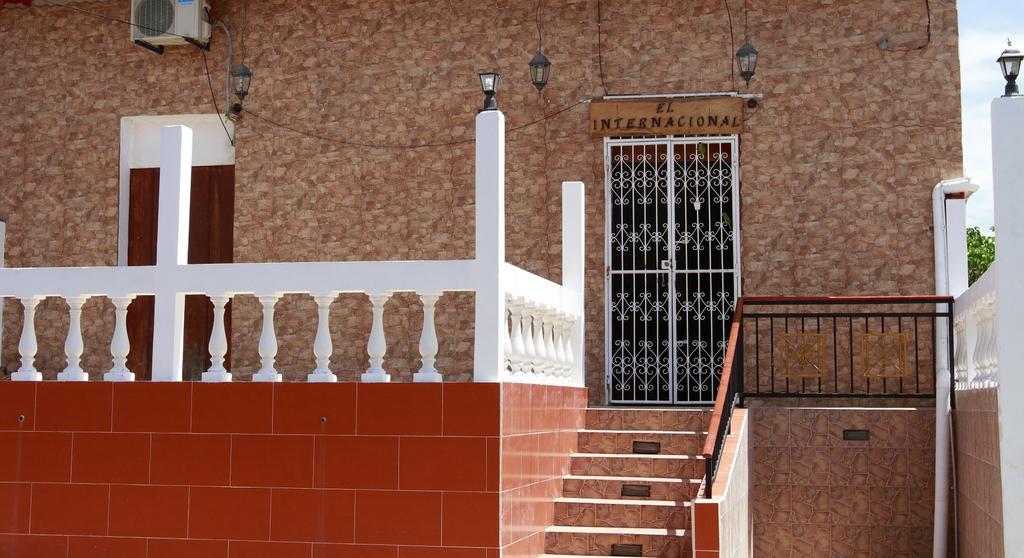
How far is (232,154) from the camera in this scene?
11.9m

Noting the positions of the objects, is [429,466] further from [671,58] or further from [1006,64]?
[671,58]

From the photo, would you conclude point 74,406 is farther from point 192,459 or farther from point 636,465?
point 636,465

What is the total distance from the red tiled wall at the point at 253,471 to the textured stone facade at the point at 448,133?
14.9 ft

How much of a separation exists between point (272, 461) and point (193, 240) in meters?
5.91

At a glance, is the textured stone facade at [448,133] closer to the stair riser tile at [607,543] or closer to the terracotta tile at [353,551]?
the stair riser tile at [607,543]

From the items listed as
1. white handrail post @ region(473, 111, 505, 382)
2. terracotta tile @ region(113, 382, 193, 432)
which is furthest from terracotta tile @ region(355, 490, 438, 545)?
terracotta tile @ region(113, 382, 193, 432)

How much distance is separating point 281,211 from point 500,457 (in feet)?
19.4

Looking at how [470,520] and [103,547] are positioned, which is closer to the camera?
[470,520]

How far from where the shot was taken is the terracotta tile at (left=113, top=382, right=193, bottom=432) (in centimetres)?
661

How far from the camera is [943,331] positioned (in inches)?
366

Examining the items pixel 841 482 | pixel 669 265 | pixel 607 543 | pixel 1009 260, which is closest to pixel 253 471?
pixel 607 543

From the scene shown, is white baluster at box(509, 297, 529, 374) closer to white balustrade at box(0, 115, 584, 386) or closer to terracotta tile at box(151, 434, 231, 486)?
white balustrade at box(0, 115, 584, 386)

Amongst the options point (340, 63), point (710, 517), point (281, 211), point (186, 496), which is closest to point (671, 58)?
point (340, 63)

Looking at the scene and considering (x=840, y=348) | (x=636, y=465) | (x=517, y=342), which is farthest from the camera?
(x=840, y=348)
